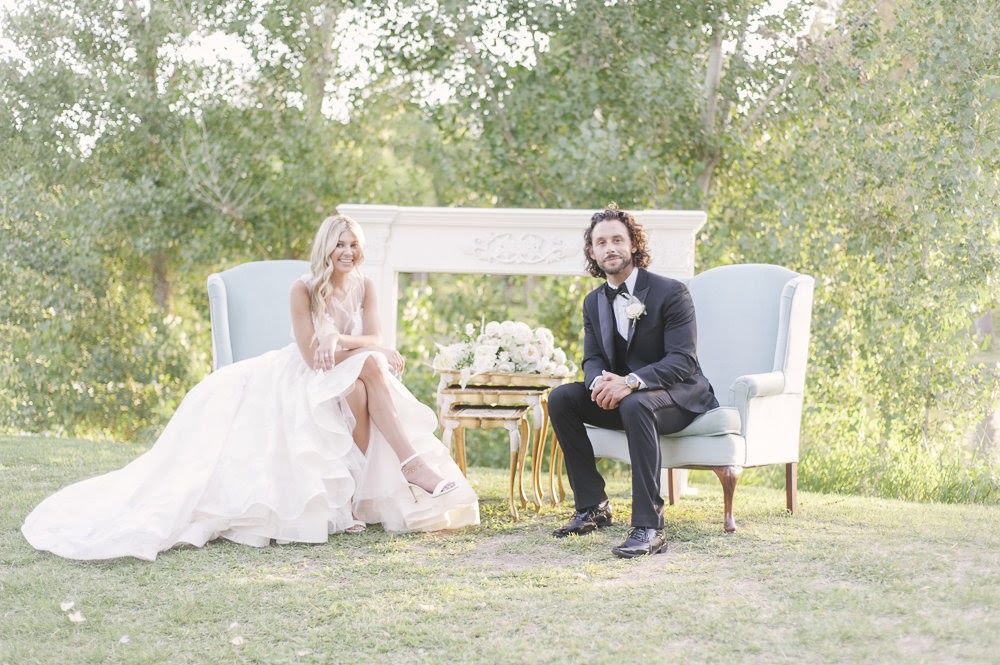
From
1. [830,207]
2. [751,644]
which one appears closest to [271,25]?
[830,207]

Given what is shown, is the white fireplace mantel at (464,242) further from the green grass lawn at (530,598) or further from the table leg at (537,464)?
the green grass lawn at (530,598)

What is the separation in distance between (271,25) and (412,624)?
5183 mm

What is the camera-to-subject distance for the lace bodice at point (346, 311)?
394 cm

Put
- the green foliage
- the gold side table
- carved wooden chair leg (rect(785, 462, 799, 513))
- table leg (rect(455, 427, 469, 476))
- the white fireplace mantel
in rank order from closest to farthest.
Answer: the gold side table → carved wooden chair leg (rect(785, 462, 799, 513)) → table leg (rect(455, 427, 469, 476)) → the white fireplace mantel → the green foliage

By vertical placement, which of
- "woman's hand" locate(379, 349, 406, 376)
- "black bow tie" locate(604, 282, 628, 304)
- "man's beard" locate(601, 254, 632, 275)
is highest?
"man's beard" locate(601, 254, 632, 275)

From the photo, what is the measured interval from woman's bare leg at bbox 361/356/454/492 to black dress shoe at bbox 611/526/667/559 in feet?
2.45

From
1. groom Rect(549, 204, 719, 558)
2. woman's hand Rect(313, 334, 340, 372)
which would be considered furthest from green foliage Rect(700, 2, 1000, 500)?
woman's hand Rect(313, 334, 340, 372)

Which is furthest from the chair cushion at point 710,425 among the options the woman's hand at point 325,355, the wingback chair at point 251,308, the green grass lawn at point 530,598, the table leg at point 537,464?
the wingback chair at point 251,308

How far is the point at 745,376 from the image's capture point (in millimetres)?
3885

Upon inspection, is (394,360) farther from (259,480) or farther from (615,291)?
(615,291)

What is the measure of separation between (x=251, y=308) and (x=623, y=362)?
1737 millimetres

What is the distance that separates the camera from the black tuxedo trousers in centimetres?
346

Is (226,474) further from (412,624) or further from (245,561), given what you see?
(412,624)

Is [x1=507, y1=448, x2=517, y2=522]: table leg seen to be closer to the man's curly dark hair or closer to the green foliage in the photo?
the man's curly dark hair
